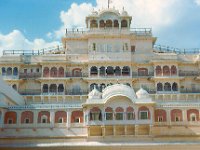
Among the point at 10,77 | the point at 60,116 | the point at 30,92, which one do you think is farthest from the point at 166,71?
the point at 10,77

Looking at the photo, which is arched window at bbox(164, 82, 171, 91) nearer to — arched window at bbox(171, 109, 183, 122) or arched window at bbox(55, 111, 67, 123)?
arched window at bbox(171, 109, 183, 122)

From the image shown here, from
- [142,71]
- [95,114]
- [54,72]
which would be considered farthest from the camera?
[142,71]

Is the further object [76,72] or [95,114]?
[76,72]

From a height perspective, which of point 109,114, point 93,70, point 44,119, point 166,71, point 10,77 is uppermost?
point 93,70

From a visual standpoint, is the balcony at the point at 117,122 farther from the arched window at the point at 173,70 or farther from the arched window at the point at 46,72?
the arched window at the point at 46,72

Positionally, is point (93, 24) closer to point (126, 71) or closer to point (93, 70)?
point (93, 70)

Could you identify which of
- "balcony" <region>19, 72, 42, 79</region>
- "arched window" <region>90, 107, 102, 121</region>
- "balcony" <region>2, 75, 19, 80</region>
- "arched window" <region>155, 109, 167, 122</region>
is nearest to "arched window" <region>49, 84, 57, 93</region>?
"balcony" <region>19, 72, 42, 79</region>

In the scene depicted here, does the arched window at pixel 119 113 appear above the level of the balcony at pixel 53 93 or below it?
below

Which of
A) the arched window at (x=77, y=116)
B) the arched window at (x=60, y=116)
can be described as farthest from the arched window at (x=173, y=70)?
the arched window at (x=60, y=116)

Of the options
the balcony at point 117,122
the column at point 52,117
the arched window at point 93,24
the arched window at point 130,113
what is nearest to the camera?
the balcony at point 117,122

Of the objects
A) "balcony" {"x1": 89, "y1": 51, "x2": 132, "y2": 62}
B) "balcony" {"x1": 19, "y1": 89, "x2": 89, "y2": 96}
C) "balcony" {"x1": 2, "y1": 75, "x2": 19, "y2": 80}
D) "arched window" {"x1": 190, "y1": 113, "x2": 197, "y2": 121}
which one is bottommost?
"arched window" {"x1": 190, "y1": 113, "x2": 197, "y2": 121}

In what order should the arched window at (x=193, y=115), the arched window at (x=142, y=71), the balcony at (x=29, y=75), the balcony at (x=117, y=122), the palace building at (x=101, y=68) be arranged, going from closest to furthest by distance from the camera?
the balcony at (x=117, y=122) < the arched window at (x=193, y=115) < the palace building at (x=101, y=68) < the balcony at (x=29, y=75) < the arched window at (x=142, y=71)

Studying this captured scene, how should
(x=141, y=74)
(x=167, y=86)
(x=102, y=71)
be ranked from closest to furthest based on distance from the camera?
(x=167, y=86) < (x=102, y=71) < (x=141, y=74)

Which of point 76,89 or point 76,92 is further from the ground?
point 76,89
